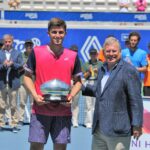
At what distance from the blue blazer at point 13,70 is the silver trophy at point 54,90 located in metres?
4.53

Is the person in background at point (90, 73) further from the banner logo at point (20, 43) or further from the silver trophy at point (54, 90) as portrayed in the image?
the banner logo at point (20, 43)

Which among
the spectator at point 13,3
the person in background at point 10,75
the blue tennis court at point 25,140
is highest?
the spectator at point 13,3

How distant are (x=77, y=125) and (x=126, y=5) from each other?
9783mm

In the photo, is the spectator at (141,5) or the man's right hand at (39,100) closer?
the man's right hand at (39,100)

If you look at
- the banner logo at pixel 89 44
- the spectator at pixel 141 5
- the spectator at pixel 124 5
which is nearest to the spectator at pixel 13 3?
the spectator at pixel 124 5

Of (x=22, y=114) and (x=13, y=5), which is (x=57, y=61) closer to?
(x=22, y=114)

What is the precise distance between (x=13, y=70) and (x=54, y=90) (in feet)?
15.7

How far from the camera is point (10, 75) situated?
10.2 m

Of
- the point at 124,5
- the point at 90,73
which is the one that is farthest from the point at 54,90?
the point at 124,5

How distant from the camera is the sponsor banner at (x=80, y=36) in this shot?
15.5 m

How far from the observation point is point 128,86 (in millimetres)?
5359

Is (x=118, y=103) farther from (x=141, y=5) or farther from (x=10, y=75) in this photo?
(x=141, y=5)

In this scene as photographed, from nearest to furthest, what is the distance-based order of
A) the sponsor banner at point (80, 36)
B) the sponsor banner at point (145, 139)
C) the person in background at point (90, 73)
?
the sponsor banner at point (145, 139) < the person in background at point (90, 73) < the sponsor banner at point (80, 36)

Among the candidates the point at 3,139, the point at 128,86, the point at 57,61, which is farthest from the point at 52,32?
the point at 3,139
